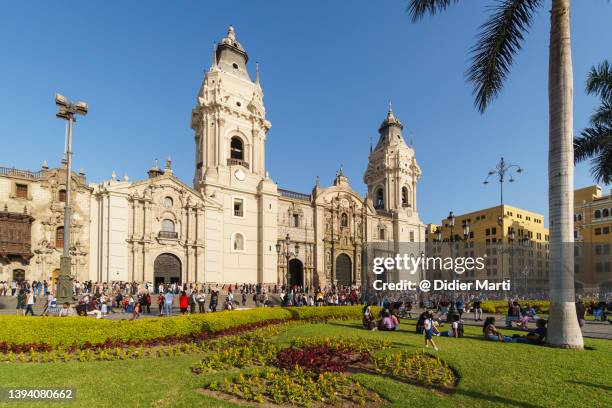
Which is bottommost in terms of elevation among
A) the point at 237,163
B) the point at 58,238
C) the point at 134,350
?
the point at 134,350

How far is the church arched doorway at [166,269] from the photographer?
32.8 m

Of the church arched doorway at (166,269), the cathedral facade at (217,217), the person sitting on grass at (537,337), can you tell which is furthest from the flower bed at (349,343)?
the church arched doorway at (166,269)

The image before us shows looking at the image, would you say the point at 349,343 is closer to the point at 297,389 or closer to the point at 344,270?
the point at 297,389

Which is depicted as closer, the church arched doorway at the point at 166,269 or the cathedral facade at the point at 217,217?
the cathedral facade at the point at 217,217

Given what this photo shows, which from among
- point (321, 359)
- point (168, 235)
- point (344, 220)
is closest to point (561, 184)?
point (321, 359)

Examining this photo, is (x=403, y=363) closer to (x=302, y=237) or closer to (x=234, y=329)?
(x=234, y=329)

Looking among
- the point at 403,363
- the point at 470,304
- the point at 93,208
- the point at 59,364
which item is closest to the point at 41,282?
the point at 93,208

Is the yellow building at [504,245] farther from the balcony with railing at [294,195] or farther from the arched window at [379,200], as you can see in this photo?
the balcony with railing at [294,195]

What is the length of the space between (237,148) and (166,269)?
14330 millimetres

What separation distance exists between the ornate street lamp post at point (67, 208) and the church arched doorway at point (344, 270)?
3287 cm

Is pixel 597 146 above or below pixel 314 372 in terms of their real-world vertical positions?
above

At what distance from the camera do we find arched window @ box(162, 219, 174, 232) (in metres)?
33.5

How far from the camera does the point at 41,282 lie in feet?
89.1

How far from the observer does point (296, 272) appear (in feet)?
140
